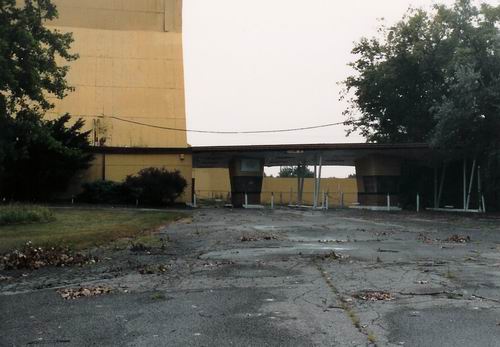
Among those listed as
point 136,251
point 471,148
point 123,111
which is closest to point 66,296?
point 136,251

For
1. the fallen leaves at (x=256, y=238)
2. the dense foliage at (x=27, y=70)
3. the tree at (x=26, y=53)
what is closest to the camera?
the fallen leaves at (x=256, y=238)

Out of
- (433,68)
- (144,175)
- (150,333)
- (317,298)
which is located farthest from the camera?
(433,68)

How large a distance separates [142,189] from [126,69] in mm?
12377

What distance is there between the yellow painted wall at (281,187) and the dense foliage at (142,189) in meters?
21.4

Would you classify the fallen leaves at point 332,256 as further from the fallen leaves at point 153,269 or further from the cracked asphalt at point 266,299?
the fallen leaves at point 153,269

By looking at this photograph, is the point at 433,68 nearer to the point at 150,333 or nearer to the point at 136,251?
the point at 136,251

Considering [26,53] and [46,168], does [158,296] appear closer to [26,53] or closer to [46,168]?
[26,53]

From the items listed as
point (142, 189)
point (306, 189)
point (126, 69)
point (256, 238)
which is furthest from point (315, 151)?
point (256, 238)

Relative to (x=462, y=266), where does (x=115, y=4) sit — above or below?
above

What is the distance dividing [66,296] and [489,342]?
5215 millimetres

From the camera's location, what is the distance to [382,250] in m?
12.6

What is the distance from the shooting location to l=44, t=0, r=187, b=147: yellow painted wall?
4116 cm

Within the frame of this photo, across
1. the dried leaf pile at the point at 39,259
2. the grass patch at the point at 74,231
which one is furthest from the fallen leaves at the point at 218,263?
the grass patch at the point at 74,231

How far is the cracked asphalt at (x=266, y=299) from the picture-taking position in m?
5.57
